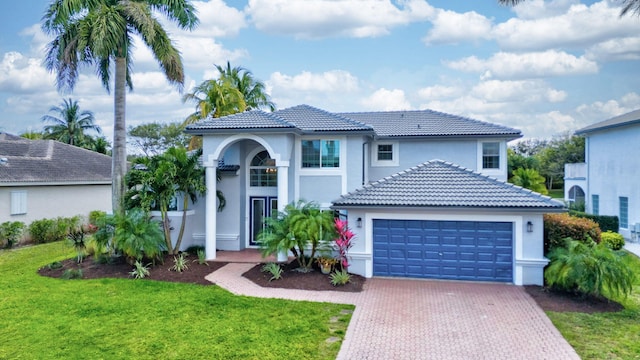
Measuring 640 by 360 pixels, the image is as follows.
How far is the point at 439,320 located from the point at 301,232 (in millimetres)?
5269

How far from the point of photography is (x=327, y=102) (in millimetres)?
30750

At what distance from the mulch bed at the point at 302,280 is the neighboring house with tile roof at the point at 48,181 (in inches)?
594

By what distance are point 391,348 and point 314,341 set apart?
5.30ft

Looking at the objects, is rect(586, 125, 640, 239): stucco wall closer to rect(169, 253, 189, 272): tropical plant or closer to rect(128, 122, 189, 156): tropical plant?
rect(169, 253, 189, 272): tropical plant

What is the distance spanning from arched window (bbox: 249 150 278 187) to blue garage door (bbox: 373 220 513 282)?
6.09 metres

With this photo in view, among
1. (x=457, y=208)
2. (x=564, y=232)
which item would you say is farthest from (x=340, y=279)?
(x=564, y=232)

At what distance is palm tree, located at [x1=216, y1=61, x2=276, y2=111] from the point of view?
2897cm

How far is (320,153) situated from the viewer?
53.9 ft

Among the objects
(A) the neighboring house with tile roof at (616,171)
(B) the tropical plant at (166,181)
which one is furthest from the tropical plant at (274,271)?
(A) the neighboring house with tile roof at (616,171)

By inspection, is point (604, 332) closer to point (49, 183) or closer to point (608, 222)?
point (608, 222)

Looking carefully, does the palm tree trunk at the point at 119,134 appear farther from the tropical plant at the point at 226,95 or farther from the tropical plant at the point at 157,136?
the tropical plant at the point at 157,136

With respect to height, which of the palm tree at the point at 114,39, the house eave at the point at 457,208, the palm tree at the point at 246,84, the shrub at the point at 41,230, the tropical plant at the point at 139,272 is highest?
the palm tree at the point at 246,84

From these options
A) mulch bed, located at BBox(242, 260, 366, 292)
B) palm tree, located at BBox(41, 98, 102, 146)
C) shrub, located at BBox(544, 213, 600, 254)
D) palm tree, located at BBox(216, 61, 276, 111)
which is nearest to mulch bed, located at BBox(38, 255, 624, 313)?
mulch bed, located at BBox(242, 260, 366, 292)

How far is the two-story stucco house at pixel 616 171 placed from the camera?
67.1ft
